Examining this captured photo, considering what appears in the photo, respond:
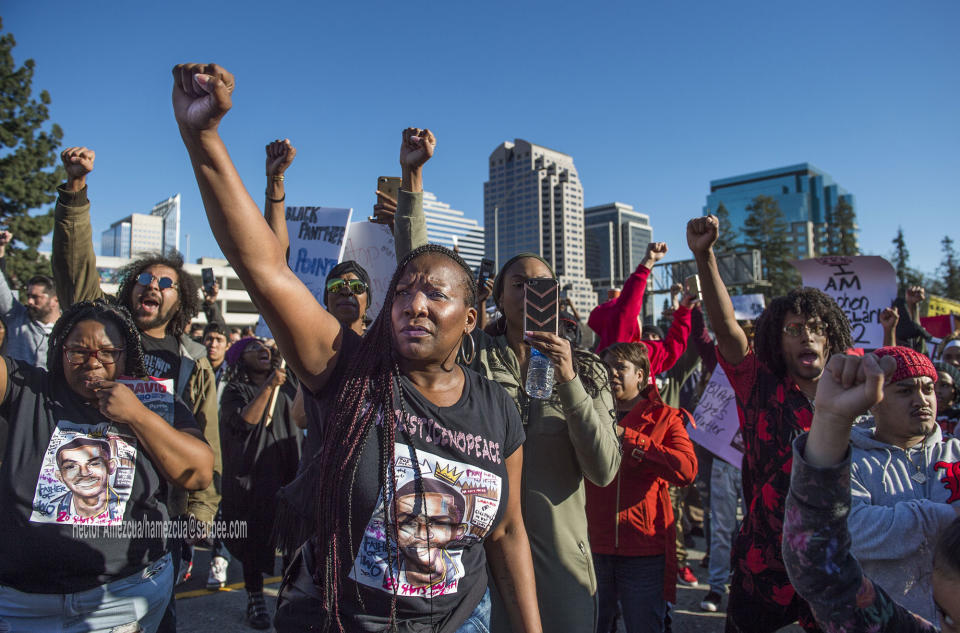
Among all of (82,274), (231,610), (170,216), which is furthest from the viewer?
(170,216)

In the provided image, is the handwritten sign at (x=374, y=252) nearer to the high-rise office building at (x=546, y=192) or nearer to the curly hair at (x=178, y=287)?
the curly hair at (x=178, y=287)

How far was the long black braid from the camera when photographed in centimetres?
166

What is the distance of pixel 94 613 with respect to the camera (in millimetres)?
2230

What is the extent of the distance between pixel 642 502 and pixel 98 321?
9.18ft

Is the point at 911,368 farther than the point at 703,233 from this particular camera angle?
No

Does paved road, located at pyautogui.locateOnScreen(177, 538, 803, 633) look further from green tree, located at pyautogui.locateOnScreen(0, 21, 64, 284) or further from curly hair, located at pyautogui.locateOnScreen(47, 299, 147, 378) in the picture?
green tree, located at pyautogui.locateOnScreen(0, 21, 64, 284)

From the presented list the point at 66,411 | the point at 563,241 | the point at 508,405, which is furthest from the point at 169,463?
the point at 563,241

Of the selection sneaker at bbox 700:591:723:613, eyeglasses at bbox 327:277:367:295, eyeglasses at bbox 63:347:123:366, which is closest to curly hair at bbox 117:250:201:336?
eyeglasses at bbox 327:277:367:295

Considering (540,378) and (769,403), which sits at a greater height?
(540,378)

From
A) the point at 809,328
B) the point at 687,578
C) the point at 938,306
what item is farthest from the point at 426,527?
the point at 938,306

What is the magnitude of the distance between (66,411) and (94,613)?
2.35ft

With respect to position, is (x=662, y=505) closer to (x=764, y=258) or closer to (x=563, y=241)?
(x=764, y=258)

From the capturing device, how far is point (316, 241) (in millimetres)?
6004

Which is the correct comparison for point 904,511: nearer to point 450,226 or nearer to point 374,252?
point 374,252
